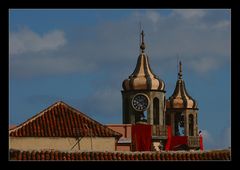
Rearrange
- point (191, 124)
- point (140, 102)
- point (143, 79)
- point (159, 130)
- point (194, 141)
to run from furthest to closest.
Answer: point (191, 124) → point (194, 141) → point (143, 79) → point (140, 102) → point (159, 130)

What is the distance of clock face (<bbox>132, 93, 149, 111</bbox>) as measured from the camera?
51.2 meters

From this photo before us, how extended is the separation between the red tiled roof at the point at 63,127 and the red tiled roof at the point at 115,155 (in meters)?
5.31

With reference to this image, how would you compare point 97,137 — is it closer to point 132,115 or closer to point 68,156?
point 68,156

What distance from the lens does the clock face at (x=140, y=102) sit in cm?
5119

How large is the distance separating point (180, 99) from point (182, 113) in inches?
33.9

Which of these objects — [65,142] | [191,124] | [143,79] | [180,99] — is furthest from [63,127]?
[191,124]

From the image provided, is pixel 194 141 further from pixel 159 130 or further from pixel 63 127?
pixel 63 127

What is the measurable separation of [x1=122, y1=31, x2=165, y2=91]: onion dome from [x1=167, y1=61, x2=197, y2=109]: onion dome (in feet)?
9.21

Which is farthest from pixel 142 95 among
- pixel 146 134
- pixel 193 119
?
pixel 146 134

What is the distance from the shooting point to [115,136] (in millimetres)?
25172

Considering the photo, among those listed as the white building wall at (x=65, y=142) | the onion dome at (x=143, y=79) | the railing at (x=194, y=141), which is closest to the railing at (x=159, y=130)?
the onion dome at (x=143, y=79)

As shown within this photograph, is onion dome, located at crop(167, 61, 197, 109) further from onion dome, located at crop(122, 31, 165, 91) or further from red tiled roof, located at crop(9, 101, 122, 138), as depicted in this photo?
red tiled roof, located at crop(9, 101, 122, 138)

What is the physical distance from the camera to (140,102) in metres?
51.7
